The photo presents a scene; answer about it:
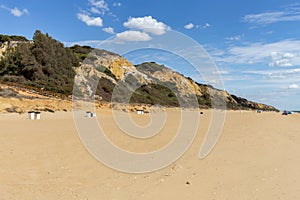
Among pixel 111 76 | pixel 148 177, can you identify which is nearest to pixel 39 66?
pixel 111 76

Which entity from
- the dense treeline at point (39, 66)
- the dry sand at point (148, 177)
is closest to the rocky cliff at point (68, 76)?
the dense treeline at point (39, 66)

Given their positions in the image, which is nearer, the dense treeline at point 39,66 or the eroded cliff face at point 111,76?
the dense treeline at point 39,66

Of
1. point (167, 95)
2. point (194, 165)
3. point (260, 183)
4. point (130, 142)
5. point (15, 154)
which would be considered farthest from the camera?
point (167, 95)

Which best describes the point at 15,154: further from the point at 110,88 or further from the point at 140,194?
the point at 110,88

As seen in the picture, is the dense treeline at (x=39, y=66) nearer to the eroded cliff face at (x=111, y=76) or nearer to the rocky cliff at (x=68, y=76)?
the rocky cliff at (x=68, y=76)

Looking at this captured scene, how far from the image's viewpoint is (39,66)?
29938mm

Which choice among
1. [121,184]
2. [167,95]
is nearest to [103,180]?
[121,184]

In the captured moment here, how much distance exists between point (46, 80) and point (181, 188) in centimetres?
2717

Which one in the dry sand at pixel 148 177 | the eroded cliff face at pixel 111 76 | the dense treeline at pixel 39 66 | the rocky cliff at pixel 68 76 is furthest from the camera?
the eroded cliff face at pixel 111 76

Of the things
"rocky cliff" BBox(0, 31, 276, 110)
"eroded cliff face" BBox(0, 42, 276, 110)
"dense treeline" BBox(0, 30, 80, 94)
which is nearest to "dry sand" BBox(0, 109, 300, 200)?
"rocky cliff" BBox(0, 31, 276, 110)

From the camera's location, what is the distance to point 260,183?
4559 millimetres

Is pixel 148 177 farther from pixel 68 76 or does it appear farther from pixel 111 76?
pixel 111 76

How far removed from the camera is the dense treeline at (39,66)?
27489 millimetres

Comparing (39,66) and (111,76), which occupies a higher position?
(111,76)
